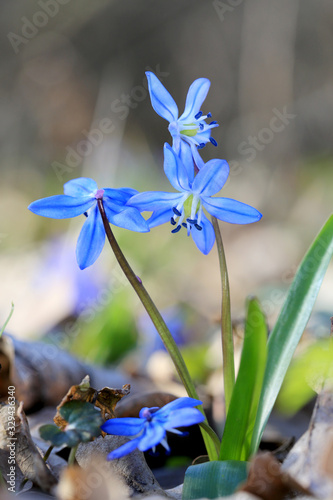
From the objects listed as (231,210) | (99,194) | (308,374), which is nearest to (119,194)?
(99,194)

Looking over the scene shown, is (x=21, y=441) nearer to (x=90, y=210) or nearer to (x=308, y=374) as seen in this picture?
(x=90, y=210)

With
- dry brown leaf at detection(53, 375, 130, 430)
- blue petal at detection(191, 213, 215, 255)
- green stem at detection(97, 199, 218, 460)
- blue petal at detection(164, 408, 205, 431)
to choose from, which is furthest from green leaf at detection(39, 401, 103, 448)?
blue petal at detection(191, 213, 215, 255)

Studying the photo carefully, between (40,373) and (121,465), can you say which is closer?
(121,465)

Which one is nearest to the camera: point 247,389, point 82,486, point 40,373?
point 82,486

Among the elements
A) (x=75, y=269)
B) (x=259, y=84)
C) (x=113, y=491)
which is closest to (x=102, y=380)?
(x=113, y=491)

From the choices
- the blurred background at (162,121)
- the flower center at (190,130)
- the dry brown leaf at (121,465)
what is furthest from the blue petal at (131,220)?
the blurred background at (162,121)

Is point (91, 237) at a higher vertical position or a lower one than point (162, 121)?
lower
